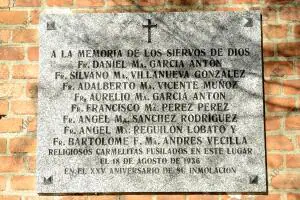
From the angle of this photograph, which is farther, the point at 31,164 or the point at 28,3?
the point at 28,3

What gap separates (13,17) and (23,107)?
631mm

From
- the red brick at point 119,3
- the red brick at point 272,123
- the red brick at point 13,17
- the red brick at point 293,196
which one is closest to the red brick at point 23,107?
the red brick at point 13,17

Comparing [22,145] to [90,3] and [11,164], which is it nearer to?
[11,164]

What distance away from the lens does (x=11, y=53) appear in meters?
3.46

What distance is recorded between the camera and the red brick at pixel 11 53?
3449mm

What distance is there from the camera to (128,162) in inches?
130

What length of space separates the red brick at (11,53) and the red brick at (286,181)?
186 centimetres

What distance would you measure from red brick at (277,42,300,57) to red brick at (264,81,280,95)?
0.21 m

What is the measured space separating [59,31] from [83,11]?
0.71ft

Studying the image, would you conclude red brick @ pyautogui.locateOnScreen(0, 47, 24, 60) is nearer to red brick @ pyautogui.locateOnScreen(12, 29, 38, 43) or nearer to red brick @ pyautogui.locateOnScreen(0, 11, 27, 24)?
red brick @ pyautogui.locateOnScreen(12, 29, 38, 43)

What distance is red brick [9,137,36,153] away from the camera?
3.35m

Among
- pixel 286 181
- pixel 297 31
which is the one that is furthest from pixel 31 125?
pixel 297 31

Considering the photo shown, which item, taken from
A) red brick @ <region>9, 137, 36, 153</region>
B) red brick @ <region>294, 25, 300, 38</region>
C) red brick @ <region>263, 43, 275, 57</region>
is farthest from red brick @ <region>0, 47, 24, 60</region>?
red brick @ <region>294, 25, 300, 38</region>

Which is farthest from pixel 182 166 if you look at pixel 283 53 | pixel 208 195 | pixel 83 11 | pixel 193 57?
pixel 83 11
